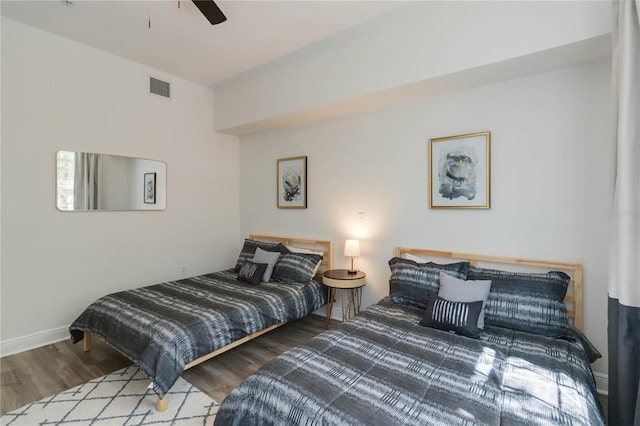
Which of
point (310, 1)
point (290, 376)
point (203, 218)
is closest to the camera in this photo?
point (290, 376)

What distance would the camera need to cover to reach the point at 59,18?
8.84ft

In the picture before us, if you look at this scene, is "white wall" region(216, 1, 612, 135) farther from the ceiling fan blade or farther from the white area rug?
the white area rug

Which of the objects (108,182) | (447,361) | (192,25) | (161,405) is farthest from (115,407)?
(192,25)

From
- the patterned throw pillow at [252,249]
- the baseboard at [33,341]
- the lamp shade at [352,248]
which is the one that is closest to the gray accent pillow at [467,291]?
the lamp shade at [352,248]

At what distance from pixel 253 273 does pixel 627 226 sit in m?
2.99

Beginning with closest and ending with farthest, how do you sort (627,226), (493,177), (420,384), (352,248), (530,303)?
(420,384), (627,226), (530,303), (493,177), (352,248)

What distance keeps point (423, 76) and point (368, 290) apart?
2.22m

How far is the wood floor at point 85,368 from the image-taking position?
2.23 m

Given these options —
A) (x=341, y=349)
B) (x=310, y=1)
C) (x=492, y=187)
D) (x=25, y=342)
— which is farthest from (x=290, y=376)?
(x=25, y=342)

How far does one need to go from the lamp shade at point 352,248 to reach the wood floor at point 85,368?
0.99 m

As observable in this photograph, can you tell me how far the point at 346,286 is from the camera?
3.06 m

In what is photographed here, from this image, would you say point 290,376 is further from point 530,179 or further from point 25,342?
point 25,342

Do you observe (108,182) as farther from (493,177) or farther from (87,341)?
(493,177)

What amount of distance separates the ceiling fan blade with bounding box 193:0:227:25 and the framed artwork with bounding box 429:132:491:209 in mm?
2065
